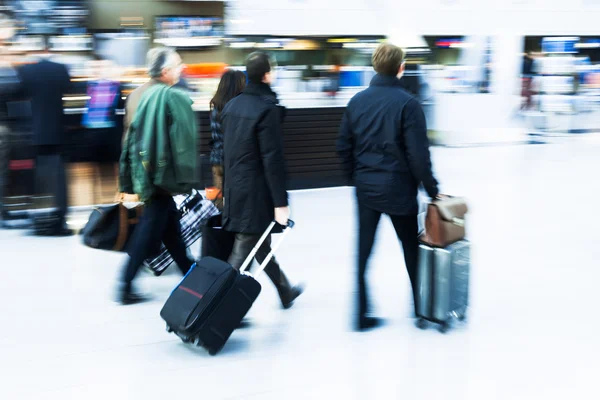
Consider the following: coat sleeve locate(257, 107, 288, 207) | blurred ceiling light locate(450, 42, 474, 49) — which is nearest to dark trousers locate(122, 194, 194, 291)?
coat sleeve locate(257, 107, 288, 207)

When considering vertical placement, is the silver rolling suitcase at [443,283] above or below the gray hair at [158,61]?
below

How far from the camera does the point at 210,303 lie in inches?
125

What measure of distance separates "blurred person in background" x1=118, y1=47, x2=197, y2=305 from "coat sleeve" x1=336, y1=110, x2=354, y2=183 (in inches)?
33.5

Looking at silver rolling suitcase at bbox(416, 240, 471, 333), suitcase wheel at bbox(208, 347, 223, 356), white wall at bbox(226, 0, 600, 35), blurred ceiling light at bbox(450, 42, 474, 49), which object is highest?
white wall at bbox(226, 0, 600, 35)

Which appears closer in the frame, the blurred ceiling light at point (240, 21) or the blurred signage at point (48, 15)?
the blurred signage at point (48, 15)

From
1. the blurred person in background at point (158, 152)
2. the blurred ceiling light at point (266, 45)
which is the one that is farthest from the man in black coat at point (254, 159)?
the blurred ceiling light at point (266, 45)

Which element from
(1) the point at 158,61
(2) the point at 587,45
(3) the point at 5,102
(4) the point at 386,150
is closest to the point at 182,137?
(1) the point at 158,61

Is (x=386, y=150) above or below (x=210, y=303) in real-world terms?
above

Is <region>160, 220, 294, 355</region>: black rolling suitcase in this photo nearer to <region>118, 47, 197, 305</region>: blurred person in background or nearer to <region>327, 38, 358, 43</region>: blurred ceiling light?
<region>118, 47, 197, 305</region>: blurred person in background

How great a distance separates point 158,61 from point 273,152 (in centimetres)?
95

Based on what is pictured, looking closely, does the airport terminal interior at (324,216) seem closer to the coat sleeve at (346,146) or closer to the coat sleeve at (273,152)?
Answer: the coat sleeve at (346,146)

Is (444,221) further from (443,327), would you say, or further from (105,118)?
(105,118)

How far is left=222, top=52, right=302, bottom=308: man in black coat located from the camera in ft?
11.1

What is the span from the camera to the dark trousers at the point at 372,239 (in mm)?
3504
